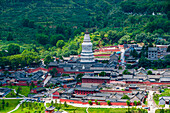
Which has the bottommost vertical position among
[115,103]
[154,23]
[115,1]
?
[115,103]

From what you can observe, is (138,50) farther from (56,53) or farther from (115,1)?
(115,1)

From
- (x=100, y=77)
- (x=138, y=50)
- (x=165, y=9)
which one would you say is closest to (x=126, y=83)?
(x=100, y=77)

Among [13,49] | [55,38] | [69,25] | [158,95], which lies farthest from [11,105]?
[69,25]

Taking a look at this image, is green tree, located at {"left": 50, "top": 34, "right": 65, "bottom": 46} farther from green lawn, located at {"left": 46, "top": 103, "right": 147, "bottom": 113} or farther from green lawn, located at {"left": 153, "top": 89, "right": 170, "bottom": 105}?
green lawn, located at {"left": 153, "top": 89, "right": 170, "bottom": 105}

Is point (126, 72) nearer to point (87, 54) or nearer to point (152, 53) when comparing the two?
point (152, 53)

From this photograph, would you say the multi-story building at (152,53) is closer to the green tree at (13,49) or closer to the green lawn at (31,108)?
the green lawn at (31,108)

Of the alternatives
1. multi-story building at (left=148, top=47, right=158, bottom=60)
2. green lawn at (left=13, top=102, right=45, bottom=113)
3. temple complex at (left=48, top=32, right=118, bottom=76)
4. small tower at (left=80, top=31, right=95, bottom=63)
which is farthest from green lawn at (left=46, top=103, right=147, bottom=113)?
multi-story building at (left=148, top=47, right=158, bottom=60)
